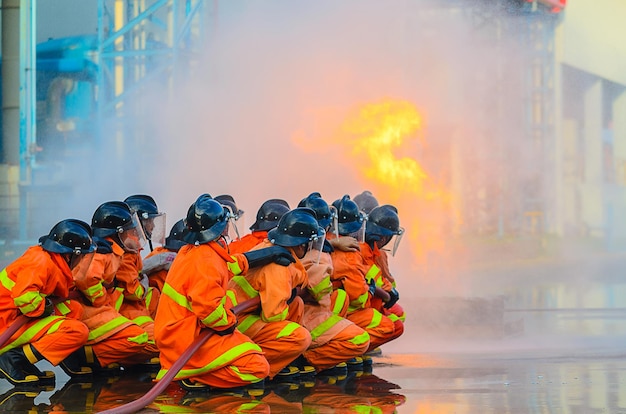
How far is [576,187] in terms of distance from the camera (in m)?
28.2

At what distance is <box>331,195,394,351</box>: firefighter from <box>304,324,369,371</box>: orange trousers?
1.02 ft

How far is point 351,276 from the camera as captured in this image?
720 cm

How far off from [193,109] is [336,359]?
30.9 feet

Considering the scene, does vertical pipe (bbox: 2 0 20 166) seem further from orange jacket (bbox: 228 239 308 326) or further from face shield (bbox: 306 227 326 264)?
orange jacket (bbox: 228 239 308 326)

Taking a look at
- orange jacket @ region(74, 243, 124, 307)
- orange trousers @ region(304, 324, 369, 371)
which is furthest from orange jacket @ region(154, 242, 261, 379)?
orange trousers @ region(304, 324, 369, 371)

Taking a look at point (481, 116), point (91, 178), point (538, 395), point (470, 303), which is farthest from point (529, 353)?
point (481, 116)

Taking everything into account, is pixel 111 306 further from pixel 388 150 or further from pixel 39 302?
pixel 388 150

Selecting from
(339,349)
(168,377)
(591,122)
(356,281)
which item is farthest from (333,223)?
(591,122)

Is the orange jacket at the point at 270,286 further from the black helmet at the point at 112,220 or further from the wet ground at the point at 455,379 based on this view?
the black helmet at the point at 112,220

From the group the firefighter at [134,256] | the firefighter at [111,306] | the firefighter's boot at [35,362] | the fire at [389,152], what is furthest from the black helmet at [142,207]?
the fire at [389,152]

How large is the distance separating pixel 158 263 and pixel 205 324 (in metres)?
1.82

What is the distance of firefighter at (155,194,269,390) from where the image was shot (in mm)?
5688

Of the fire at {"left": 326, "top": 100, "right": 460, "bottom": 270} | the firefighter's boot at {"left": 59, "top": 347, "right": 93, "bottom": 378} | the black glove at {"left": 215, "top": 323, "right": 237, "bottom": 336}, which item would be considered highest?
the fire at {"left": 326, "top": 100, "right": 460, "bottom": 270}

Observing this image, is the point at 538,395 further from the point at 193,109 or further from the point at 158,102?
the point at 158,102
